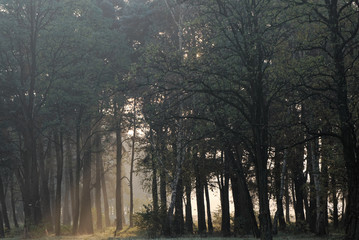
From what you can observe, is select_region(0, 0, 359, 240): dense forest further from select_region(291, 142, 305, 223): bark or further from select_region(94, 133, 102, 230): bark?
select_region(94, 133, 102, 230): bark

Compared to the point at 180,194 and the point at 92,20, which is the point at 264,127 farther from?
the point at 92,20

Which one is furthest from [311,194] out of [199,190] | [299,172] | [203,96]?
[199,190]

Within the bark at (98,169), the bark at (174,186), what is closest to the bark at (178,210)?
the bark at (174,186)

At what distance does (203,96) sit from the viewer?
2380 cm

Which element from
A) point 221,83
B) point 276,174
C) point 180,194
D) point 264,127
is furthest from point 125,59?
point 264,127

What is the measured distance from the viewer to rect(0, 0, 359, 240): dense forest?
18047mm

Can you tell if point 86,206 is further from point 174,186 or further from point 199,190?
point 174,186

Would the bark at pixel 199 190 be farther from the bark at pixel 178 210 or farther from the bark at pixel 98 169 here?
the bark at pixel 98 169

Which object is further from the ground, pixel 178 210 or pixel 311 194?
pixel 311 194

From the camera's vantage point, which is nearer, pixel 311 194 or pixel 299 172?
pixel 311 194

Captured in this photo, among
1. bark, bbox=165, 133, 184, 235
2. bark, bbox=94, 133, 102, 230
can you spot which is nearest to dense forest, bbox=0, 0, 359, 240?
bark, bbox=165, 133, 184, 235

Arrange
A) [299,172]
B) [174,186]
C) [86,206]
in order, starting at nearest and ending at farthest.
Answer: [174,186], [299,172], [86,206]

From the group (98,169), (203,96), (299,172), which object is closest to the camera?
(203,96)

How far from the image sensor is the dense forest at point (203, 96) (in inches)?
711
